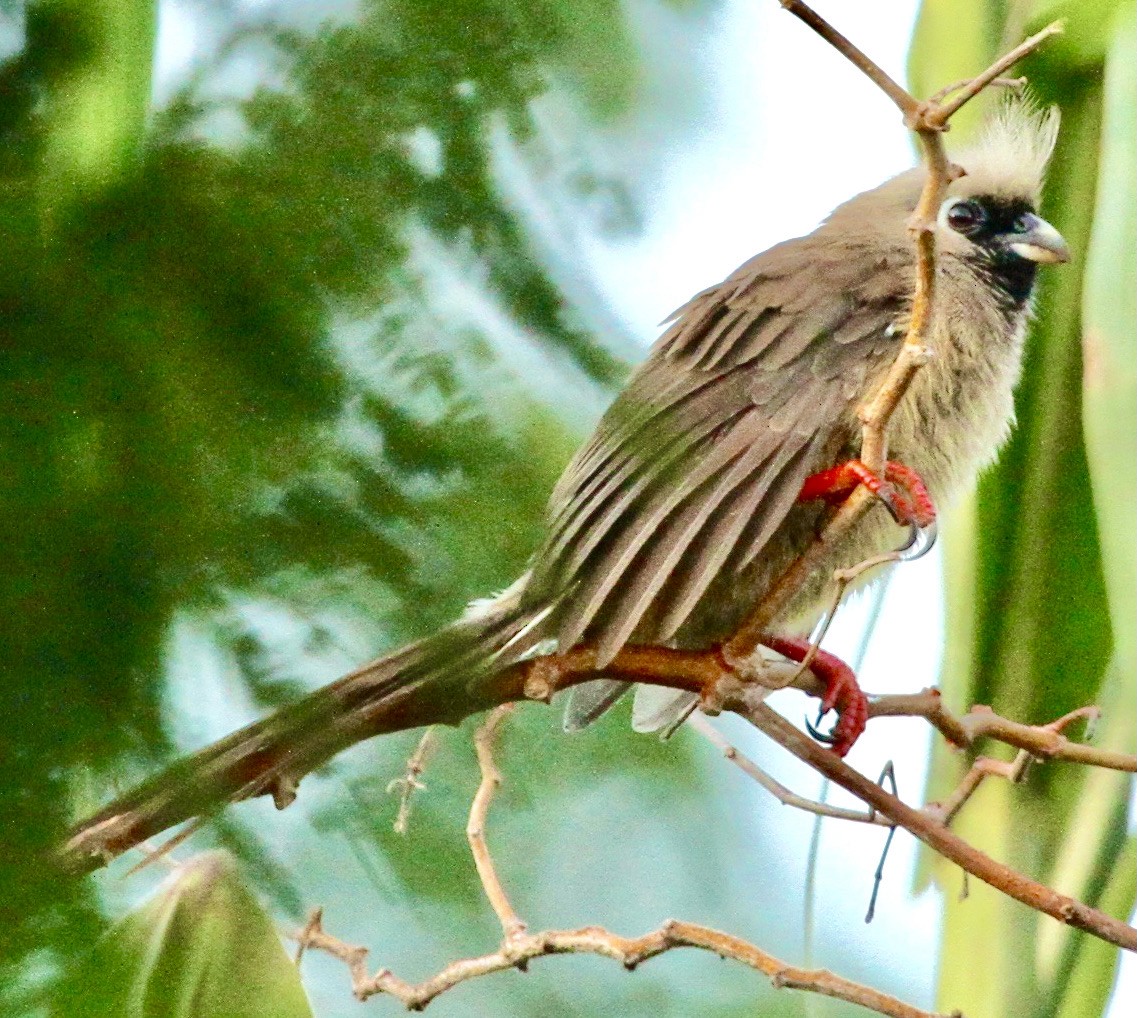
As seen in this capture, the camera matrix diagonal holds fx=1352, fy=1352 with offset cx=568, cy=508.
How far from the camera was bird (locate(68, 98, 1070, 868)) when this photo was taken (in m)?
0.27

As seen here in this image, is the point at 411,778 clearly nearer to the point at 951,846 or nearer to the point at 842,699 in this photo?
the point at 951,846

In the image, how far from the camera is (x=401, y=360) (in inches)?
10.1

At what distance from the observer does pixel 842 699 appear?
0.93 meters

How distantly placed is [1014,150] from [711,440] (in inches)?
22.7

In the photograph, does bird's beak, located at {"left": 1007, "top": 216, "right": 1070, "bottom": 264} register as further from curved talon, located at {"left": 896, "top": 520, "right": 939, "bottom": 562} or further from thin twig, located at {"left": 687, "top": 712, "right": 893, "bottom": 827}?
thin twig, located at {"left": 687, "top": 712, "right": 893, "bottom": 827}

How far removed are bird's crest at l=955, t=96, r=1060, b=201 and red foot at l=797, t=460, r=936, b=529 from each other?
290 millimetres

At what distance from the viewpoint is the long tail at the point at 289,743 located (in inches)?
9.6

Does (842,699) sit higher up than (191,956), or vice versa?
(191,956)

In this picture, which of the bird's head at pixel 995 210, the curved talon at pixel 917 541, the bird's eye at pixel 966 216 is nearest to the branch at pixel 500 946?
the curved talon at pixel 917 541

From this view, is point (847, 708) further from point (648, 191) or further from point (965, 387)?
point (648, 191)

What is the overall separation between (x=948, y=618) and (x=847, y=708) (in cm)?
12

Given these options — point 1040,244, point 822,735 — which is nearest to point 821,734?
point 822,735

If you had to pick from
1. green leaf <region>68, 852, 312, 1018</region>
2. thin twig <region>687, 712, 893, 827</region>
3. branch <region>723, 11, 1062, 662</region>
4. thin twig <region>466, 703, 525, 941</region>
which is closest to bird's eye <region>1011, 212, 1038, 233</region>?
branch <region>723, 11, 1062, 662</region>

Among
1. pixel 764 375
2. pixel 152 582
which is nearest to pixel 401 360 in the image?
pixel 152 582
